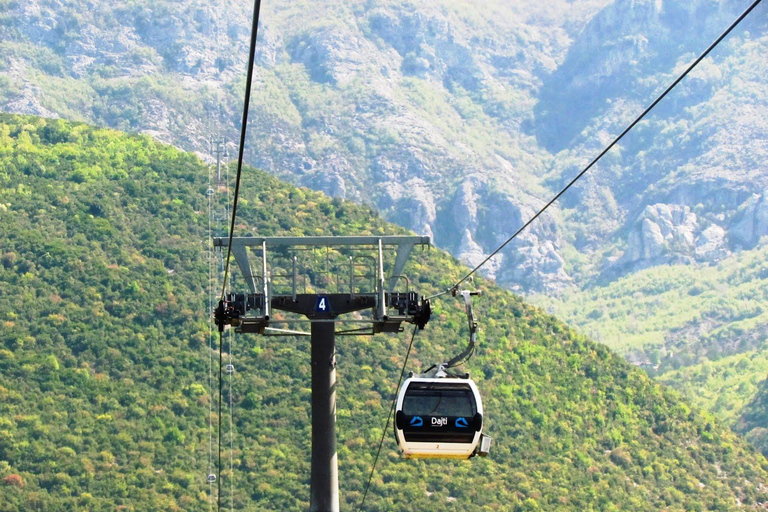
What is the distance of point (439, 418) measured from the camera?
17562 millimetres

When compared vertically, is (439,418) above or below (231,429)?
above

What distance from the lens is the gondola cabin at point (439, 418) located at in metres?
17.6

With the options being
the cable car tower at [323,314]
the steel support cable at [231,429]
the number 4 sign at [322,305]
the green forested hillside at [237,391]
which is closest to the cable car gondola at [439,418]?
the cable car tower at [323,314]

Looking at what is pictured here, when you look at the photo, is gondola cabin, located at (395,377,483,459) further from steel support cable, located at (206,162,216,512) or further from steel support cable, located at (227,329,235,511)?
steel support cable, located at (227,329,235,511)

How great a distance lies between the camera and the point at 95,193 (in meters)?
90.0

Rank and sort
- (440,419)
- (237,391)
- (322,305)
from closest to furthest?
(322,305), (440,419), (237,391)

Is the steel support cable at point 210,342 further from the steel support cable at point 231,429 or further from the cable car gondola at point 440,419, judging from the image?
the cable car gondola at point 440,419

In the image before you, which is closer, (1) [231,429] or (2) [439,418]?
Result: (2) [439,418]

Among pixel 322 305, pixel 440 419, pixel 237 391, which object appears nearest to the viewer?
pixel 322 305

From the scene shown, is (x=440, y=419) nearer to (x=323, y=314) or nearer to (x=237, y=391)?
(x=323, y=314)

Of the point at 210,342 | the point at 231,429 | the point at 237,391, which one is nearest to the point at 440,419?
the point at 231,429

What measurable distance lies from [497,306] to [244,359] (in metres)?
17.2

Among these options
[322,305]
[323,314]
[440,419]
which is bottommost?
[440,419]

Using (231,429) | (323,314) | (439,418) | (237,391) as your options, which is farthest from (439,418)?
(237,391)
